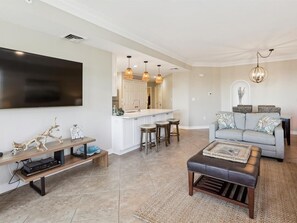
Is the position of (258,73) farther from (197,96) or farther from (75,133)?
(75,133)

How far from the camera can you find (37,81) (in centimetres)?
268

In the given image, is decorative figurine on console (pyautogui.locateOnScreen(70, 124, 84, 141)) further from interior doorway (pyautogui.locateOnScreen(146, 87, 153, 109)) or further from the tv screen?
interior doorway (pyautogui.locateOnScreen(146, 87, 153, 109))

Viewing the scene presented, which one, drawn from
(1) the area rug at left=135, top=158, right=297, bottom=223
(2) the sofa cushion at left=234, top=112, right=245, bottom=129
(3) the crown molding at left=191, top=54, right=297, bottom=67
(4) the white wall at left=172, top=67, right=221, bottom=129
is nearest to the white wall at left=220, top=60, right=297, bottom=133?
(3) the crown molding at left=191, top=54, right=297, bottom=67

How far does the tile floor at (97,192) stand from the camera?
77.9 inches

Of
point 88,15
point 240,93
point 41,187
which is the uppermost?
point 88,15

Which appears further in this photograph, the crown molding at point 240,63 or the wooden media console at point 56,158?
the crown molding at point 240,63

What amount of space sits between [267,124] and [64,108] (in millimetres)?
4207

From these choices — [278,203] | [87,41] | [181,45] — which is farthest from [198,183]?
[181,45]

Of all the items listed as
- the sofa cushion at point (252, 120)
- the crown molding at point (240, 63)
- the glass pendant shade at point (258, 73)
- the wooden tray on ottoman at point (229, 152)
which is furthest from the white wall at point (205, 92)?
the wooden tray on ottoman at point (229, 152)

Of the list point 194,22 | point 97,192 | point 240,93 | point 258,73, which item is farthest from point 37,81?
point 240,93

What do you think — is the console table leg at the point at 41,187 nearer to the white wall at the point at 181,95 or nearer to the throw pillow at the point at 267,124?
the throw pillow at the point at 267,124

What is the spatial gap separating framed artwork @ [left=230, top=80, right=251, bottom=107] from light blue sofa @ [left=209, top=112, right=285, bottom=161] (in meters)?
2.82

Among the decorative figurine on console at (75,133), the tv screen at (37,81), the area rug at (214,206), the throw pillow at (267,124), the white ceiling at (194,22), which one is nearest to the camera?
the area rug at (214,206)

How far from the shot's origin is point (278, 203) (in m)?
2.12
